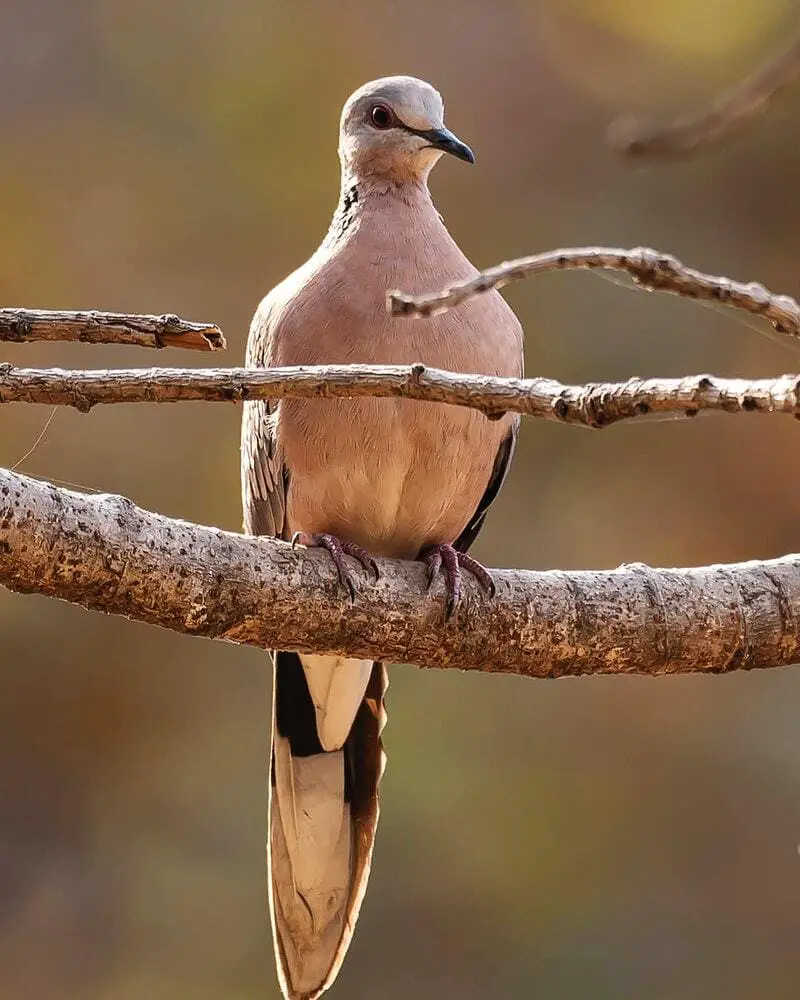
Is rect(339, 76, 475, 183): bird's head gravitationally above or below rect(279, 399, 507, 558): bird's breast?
above

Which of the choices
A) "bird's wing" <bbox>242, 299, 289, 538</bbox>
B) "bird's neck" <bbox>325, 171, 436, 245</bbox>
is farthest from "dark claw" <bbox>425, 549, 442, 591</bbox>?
"bird's neck" <bbox>325, 171, 436, 245</bbox>

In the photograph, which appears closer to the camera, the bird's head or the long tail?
the long tail

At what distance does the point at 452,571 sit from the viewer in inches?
100

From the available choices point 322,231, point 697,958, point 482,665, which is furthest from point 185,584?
point 322,231

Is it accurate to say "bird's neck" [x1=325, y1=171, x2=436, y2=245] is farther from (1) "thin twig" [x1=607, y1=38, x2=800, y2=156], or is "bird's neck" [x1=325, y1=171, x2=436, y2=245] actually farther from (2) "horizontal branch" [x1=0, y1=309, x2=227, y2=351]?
(1) "thin twig" [x1=607, y1=38, x2=800, y2=156]

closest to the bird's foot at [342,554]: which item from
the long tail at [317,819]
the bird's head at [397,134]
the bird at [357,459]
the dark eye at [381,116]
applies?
the bird at [357,459]

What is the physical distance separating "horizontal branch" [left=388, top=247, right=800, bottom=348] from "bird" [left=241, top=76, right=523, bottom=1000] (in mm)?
1120

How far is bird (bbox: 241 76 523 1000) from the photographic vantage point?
8.98 feet

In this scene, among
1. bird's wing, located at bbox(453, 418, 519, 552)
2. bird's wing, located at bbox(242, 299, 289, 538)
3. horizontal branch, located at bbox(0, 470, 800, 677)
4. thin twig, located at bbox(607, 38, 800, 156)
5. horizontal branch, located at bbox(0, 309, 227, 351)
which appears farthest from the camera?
bird's wing, located at bbox(453, 418, 519, 552)

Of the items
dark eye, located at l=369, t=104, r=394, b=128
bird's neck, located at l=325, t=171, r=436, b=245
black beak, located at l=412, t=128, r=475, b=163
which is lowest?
bird's neck, located at l=325, t=171, r=436, b=245

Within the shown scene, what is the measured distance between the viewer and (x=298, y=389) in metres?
1.68

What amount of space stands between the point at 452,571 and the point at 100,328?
99 cm

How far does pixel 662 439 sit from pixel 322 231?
204 centimetres

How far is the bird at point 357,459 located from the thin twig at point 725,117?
1.23 metres
